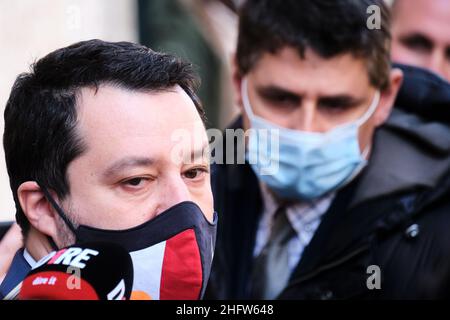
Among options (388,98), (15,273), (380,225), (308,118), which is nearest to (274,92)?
(308,118)

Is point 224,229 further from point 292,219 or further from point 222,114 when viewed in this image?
point 222,114

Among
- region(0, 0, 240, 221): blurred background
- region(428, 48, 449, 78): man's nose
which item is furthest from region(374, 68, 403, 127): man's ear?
region(0, 0, 240, 221): blurred background

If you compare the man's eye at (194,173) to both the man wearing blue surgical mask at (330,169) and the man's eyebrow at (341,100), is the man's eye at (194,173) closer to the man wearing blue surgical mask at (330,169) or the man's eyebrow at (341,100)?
the man wearing blue surgical mask at (330,169)

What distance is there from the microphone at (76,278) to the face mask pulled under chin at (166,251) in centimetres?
12

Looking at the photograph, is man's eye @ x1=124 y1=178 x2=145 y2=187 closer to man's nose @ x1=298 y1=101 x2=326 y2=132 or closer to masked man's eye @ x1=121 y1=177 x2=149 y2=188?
masked man's eye @ x1=121 y1=177 x2=149 y2=188

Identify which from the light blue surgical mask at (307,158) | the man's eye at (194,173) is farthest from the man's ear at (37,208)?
the light blue surgical mask at (307,158)

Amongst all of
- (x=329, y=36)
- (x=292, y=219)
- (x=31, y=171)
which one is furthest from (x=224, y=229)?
(x=31, y=171)

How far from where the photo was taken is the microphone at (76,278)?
6.91ft

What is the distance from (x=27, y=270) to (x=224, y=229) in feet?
5.54

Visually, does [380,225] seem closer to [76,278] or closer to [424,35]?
[424,35]

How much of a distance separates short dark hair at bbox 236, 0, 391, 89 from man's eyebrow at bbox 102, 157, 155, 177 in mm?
1782

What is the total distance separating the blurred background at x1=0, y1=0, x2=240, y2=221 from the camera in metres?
5.00

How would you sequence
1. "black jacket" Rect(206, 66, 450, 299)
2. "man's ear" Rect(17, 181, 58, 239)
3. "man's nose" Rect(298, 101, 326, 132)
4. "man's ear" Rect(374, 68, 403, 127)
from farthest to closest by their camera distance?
1. "man's ear" Rect(374, 68, 403, 127)
2. "man's nose" Rect(298, 101, 326, 132)
3. "black jacket" Rect(206, 66, 450, 299)
4. "man's ear" Rect(17, 181, 58, 239)

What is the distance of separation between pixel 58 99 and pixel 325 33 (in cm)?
185
